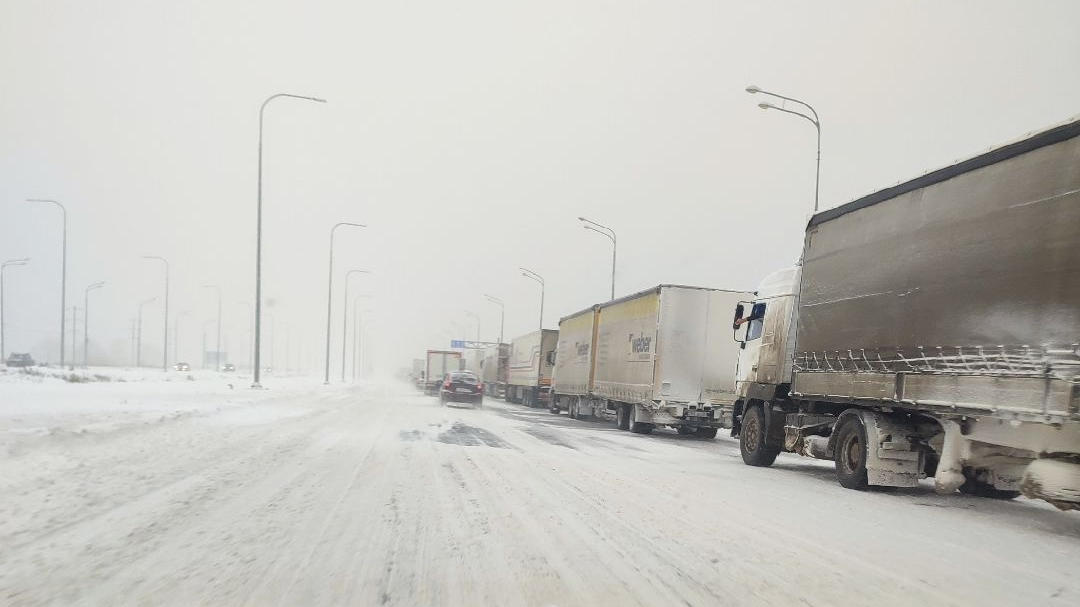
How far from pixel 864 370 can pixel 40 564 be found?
29.3 feet

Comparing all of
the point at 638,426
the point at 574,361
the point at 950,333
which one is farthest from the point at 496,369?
the point at 950,333

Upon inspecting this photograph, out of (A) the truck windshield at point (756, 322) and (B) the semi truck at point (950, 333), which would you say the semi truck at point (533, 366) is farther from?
(B) the semi truck at point (950, 333)

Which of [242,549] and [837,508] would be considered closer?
[242,549]

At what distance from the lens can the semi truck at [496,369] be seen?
5153 centimetres

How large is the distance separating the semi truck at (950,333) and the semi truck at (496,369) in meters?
37.9

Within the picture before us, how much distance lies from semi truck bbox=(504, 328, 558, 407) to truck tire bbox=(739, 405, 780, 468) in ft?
70.9

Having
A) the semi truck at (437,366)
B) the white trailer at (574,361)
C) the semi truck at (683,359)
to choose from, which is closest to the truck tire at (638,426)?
the semi truck at (683,359)

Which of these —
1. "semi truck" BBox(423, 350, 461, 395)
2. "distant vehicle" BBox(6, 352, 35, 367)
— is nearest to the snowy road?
"semi truck" BBox(423, 350, 461, 395)

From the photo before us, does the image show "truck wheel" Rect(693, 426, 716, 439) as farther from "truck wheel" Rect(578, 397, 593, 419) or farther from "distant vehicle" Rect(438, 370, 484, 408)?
"distant vehicle" Rect(438, 370, 484, 408)

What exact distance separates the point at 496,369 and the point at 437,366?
6.43m

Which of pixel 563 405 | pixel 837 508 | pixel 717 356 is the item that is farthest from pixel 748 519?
pixel 563 405

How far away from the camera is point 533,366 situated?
129 ft

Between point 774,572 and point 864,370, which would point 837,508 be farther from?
point 774,572

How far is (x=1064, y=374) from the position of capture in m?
6.65
